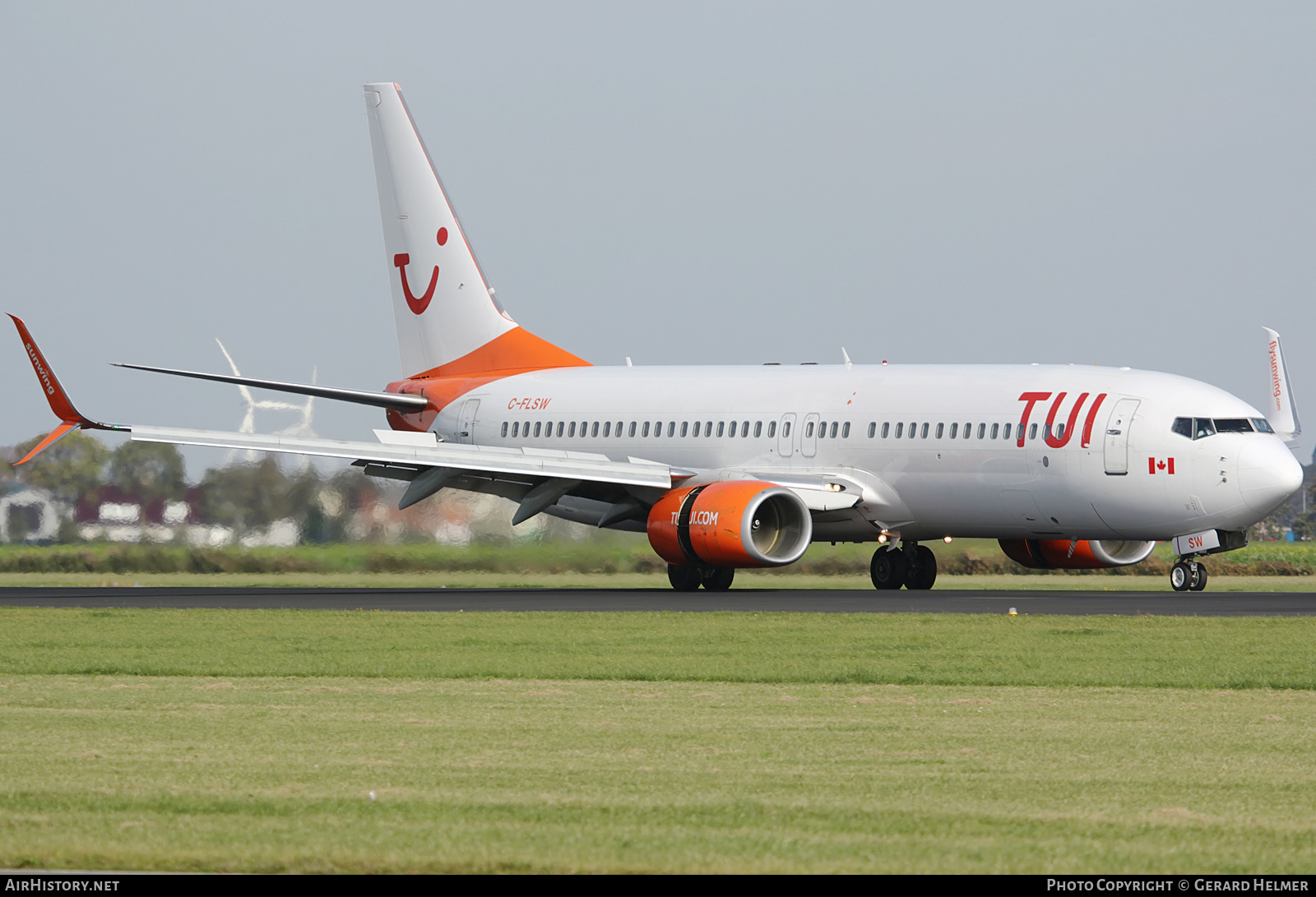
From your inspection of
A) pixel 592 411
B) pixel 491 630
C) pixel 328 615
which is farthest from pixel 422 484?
pixel 491 630

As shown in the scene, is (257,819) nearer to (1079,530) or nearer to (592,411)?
(1079,530)

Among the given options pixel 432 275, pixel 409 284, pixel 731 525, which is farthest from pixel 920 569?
pixel 409 284

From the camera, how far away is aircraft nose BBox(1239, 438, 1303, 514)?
99.5ft

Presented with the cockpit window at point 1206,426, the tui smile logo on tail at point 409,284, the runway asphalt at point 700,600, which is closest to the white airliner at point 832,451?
the cockpit window at point 1206,426

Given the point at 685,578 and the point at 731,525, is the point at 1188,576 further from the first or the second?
the point at 685,578

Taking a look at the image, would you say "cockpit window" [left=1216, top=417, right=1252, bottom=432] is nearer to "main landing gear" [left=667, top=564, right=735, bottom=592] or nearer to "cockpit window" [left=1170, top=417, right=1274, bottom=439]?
"cockpit window" [left=1170, top=417, right=1274, bottom=439]

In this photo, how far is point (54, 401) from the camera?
32.5 meters

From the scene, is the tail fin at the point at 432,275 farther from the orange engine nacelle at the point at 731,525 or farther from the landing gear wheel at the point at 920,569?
the landing gear wheel at the point at 920,569

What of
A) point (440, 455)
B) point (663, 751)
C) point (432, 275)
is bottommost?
point (663, 751)

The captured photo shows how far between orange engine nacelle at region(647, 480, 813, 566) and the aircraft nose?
7066mm

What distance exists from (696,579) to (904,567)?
3966 mm

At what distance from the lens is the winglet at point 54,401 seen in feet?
104

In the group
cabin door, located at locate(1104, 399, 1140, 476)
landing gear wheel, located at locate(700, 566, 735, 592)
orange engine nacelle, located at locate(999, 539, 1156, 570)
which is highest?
cabin door, located at locate(1104, 399, 1140, 476)

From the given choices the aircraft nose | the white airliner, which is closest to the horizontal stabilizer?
the white airliner
